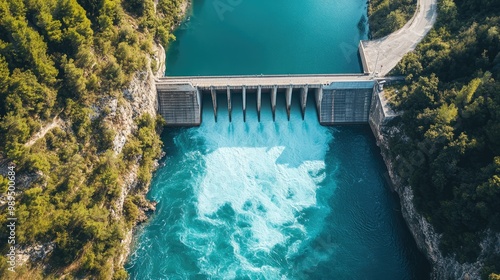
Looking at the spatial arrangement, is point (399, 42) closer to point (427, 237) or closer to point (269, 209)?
point (427, 237)

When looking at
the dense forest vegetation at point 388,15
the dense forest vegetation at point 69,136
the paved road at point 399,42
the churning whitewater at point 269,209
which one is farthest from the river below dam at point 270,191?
the dense forest vegetation at point 69,136

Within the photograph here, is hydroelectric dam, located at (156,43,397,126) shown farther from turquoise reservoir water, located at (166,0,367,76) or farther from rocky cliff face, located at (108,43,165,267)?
turquoise reservoir water, located at (166,0,367,76)

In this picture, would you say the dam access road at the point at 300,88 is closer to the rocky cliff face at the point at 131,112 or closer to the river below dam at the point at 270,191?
the river below dam at the point at 270,191

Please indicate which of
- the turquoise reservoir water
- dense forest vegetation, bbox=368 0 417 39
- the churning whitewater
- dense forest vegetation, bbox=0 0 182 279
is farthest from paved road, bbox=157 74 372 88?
dense forest vegetation, bbox=368 0 417 39

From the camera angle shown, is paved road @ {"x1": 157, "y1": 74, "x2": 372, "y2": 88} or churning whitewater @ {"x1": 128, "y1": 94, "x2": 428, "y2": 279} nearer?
churning whitewater @ {"x1": 128, "y1": 94, "x2": 428, "y2": 279}

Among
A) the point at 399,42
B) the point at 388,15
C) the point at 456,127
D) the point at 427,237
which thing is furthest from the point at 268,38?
the point at 427,237
